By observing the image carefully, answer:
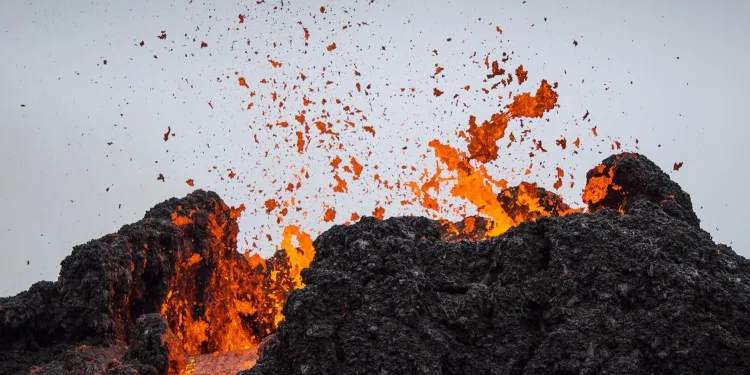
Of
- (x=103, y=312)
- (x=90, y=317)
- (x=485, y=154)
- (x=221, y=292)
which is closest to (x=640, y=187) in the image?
(x=485, y=154)

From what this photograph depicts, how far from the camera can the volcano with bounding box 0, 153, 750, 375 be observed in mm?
9383

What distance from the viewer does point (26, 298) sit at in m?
14.9

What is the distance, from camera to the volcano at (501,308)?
938 cm

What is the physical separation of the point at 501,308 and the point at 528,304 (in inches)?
16.9

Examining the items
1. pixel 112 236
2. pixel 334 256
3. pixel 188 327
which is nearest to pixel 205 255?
pixel 188 327

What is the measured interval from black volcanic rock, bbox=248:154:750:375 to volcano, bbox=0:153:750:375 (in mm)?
20

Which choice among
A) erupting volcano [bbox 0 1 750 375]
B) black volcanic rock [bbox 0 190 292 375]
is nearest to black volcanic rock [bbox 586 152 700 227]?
erupting volcano [bbox 0 1 750 375]

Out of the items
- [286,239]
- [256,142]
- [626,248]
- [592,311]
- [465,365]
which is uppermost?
[256,142]

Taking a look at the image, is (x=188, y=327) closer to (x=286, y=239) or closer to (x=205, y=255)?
(x=205, y=255)

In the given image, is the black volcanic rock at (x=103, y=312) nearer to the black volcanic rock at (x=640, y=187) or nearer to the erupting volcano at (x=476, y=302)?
the erupting volcano at (x=476, y=302)

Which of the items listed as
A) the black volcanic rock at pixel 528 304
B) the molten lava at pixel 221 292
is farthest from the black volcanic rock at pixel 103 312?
the black volcanic rock at pixel 528 304

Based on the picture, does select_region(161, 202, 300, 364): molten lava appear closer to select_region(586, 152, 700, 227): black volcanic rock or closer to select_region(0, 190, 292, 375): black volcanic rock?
select_region(0, 190, 292, 375): black volcanic rock

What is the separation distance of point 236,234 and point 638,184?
1442 centimetres

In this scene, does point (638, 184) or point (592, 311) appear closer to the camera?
point (592, 311)
